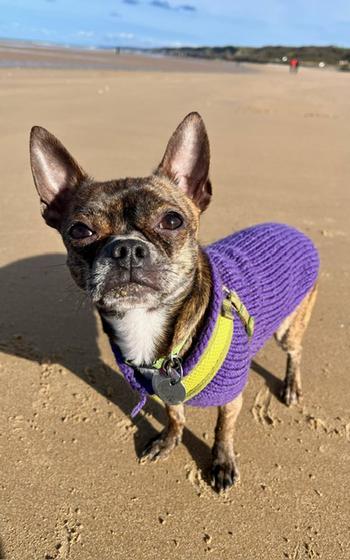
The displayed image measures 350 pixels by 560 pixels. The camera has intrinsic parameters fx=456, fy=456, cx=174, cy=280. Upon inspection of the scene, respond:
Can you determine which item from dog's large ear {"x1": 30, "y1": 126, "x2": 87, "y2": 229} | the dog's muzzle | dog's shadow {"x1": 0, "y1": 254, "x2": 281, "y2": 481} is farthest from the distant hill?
the dog's muzzle

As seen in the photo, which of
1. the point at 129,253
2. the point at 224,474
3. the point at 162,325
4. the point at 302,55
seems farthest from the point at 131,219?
the point at 302,55

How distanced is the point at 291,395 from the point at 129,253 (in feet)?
6.45

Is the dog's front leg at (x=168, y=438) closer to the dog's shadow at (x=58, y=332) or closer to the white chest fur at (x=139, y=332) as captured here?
the dog's shadow at (x=58, y=332)

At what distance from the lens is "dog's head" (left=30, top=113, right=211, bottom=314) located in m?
2.46

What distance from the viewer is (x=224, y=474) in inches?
116

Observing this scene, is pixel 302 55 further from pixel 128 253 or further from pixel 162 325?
pixel 128 253

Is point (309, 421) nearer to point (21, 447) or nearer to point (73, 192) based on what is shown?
point (21, 447)

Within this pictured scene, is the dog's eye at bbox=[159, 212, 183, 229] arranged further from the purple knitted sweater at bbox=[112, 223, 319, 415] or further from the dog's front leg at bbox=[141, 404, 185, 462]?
the dog's front leg at bbox=[141, 404, 185, 462]

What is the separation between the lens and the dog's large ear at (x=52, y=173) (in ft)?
9.67

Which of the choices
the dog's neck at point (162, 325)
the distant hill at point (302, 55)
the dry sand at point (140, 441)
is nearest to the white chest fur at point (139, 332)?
the dog's neck at point (162, 325)

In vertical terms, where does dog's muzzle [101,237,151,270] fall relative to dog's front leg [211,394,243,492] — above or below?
above

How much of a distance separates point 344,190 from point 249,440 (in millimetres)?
5588

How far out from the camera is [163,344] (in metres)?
2.75

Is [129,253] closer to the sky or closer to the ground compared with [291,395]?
closer to the sky
